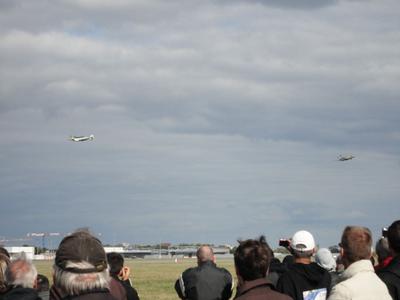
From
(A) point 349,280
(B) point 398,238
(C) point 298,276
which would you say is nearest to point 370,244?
(A) point 349,280

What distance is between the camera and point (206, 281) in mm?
12000

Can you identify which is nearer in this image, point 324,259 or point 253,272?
point 253,272

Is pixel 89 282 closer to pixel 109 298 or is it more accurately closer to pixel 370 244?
pixel 109 298

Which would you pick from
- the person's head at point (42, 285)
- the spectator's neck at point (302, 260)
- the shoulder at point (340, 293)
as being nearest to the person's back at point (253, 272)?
Answer: the shoulder at point (340, 293)

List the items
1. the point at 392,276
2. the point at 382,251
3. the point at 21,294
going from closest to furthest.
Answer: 1. the point at 21,294
2. the point at 392,276
3. the point at 382,251

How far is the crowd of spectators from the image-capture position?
16.4ft

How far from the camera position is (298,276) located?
8914 millimetres

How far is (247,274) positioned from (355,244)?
122 centimetres

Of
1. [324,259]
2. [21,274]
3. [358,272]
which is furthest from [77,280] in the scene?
[324,259]

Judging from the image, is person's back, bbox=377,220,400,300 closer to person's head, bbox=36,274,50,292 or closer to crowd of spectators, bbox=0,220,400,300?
crowd of spectators, bbox=0,220,400,300

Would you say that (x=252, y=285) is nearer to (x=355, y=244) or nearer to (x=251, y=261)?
(x=251, y=261)

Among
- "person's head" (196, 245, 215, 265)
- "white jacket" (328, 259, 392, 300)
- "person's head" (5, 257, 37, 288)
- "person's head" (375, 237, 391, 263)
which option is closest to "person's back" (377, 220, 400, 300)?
"white jacket" (328, 259, 392, 300)

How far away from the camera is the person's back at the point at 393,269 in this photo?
26.1 ft

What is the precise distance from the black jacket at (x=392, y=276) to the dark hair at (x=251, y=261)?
1.76 meters
